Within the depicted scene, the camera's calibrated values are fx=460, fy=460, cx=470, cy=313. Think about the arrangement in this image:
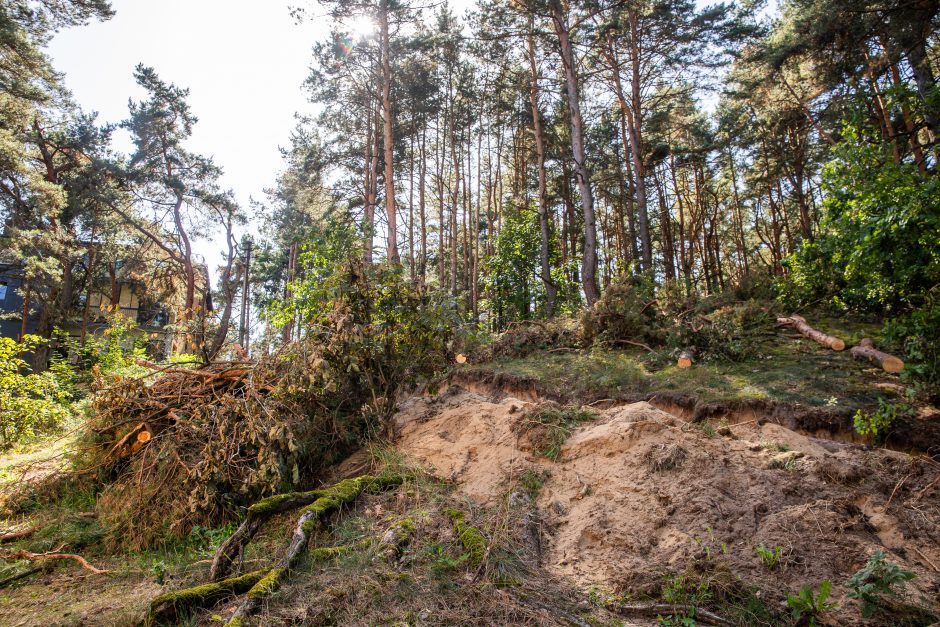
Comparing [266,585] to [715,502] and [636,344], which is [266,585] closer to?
[715,502]

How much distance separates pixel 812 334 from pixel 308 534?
7752 mm

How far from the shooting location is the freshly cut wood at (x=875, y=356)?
5414 millimetres

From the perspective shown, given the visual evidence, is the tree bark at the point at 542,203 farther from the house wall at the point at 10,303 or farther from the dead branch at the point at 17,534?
the house wall at the point at 10,303

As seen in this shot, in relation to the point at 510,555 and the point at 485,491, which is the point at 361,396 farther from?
the point at 510,555

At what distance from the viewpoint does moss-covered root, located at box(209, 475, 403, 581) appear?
3832mm

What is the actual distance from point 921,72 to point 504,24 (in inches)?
371

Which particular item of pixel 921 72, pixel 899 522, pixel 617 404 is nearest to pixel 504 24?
pixel 921 72

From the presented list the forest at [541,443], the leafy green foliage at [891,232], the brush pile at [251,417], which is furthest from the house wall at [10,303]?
the leafy green foliage at [891,232]

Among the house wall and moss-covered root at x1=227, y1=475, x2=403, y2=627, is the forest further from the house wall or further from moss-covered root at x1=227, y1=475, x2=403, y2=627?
the house wall

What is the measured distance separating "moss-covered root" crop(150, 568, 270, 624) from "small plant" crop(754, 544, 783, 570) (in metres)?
3.51

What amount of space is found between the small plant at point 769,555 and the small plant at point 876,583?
1.21 feet

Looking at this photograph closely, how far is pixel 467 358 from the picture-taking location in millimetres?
9234

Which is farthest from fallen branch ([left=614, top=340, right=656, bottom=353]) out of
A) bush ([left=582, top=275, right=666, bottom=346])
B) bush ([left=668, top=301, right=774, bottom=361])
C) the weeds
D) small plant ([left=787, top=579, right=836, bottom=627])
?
small plant ([left=787, top=579, right=836, bottom=627])

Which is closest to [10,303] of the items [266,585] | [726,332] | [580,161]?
[580,161]
